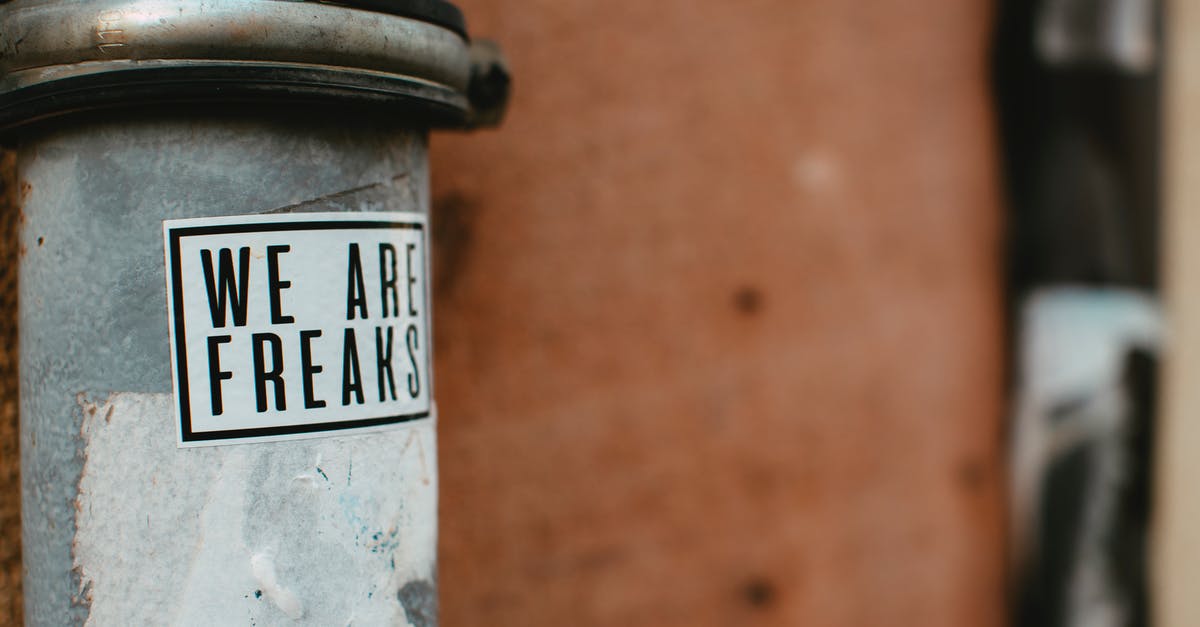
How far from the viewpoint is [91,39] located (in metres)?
0.48

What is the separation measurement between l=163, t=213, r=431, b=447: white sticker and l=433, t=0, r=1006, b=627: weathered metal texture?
0.41 metres

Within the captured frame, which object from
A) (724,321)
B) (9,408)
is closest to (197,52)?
(9,408)

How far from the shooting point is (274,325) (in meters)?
0.51

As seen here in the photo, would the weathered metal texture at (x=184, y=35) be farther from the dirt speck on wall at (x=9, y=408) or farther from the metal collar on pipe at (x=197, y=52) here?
the dirt speck on wall at (x=9, y=408)

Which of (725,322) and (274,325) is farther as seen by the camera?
(725,322)

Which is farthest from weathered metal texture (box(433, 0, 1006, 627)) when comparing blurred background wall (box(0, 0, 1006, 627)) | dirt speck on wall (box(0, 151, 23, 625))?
dirt speck on wall (box(0, 151, 23, 625))

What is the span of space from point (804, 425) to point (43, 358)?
→ 972mm

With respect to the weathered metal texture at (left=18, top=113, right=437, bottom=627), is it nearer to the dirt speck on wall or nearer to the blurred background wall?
the dirt speck on wall

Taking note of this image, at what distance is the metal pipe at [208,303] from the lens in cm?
49

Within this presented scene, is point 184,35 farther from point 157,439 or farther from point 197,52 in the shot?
point 157,439

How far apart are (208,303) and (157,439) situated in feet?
0.29

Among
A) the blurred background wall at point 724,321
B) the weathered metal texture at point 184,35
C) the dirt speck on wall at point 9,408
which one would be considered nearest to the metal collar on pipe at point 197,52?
the weathered metal texture at point 184,35

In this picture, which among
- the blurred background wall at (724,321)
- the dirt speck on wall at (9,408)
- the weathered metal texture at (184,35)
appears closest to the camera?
the weathered metal texture at (184,35)

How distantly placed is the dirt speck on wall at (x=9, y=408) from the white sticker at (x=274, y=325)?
0.86 ft
